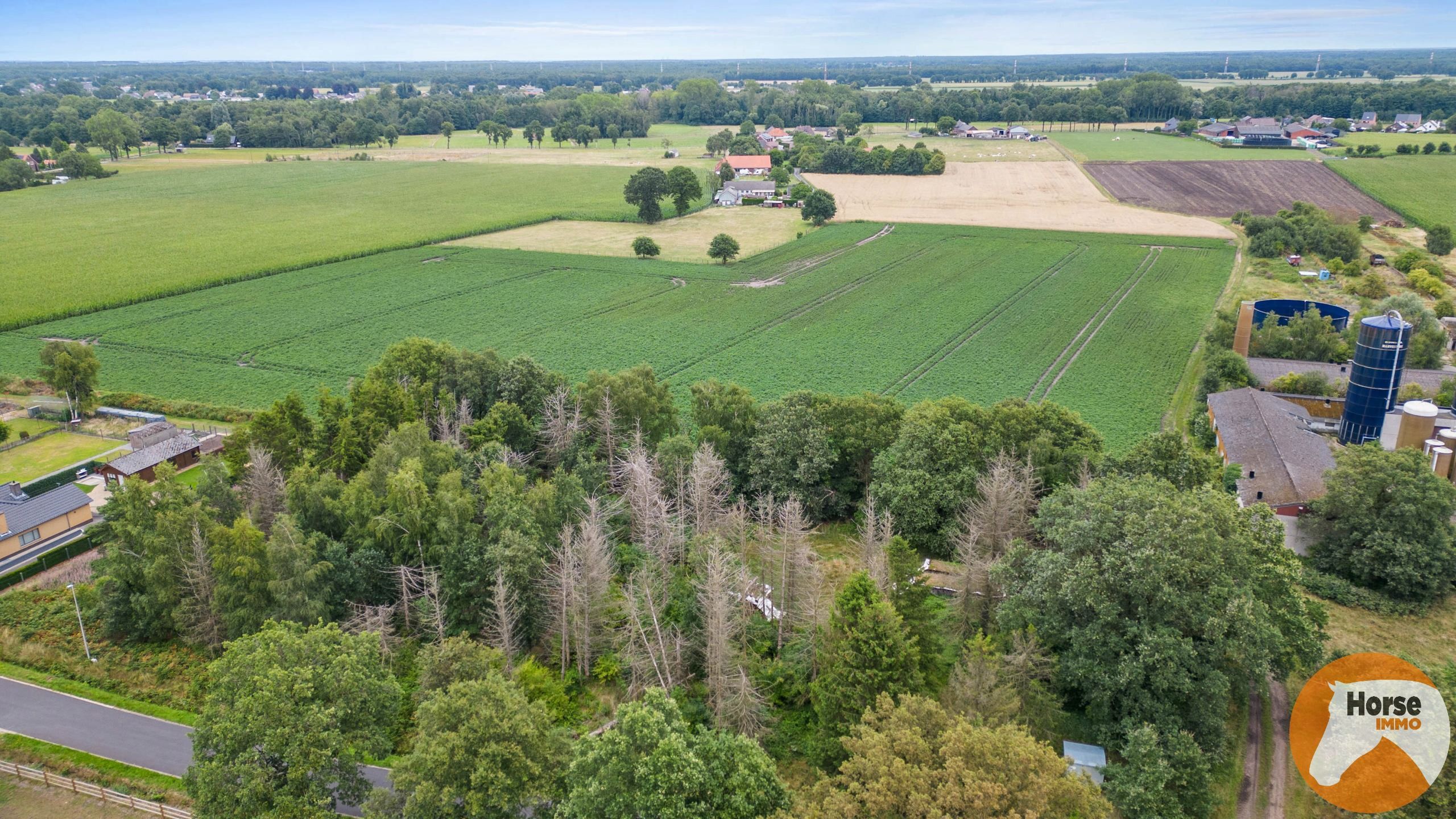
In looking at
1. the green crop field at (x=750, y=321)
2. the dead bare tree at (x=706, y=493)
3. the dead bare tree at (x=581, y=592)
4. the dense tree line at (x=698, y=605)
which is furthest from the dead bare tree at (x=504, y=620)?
the green crop field at (x=750, y=321)

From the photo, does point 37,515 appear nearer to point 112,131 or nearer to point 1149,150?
point 112,131

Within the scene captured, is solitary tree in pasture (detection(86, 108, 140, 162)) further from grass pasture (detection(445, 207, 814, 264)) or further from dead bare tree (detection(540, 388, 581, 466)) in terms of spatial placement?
dead bare tree (detection(540, 388, 581, 466))

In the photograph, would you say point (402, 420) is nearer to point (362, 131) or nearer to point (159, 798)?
point (159, 798)

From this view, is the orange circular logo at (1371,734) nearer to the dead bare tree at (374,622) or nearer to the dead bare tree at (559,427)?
the dead bare tree at (374,622)

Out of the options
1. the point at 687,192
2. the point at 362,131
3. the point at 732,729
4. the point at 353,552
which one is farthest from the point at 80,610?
the point at 362,131

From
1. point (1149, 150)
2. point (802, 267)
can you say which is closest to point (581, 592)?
point (802, 267)

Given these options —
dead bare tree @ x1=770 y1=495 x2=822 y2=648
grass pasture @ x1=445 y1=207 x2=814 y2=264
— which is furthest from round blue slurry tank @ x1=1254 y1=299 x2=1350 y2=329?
dead bare tree @ x1=770 y1=495 x2=822 y2=648
